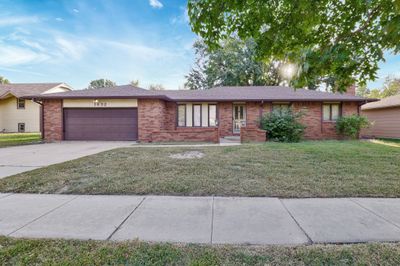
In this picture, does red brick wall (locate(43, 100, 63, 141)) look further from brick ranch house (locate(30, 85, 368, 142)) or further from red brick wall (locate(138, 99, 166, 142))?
red brick wall (locate(138, 99, 166, 142))

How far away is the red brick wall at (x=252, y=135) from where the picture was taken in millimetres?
12414

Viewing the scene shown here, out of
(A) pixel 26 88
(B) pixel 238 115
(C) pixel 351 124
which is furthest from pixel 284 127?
(A) pixel 26 88

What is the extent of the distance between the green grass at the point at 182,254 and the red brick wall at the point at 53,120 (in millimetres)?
13238

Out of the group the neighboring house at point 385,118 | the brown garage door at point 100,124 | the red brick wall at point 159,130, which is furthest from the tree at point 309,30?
the neighboring house at point 385,118

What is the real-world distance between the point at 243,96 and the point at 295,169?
10085mm

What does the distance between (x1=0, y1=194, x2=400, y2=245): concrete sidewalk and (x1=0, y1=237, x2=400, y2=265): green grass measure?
178mm

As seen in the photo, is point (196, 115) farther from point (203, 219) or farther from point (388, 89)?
point (388, 89)

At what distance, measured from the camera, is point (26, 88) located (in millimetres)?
25156

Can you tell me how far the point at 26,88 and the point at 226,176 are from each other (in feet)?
98.2

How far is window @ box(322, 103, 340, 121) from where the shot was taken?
1526cm

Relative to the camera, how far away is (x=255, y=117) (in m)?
15.2

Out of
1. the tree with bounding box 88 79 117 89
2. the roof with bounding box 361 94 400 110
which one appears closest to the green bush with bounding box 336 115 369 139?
the roof with bounding box 361 94 400 110

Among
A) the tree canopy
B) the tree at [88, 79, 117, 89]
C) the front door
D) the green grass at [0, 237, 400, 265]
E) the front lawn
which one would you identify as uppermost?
the tree at [88, 79, 117, 89]

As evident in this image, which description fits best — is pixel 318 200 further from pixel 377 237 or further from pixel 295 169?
pixel 295 169
